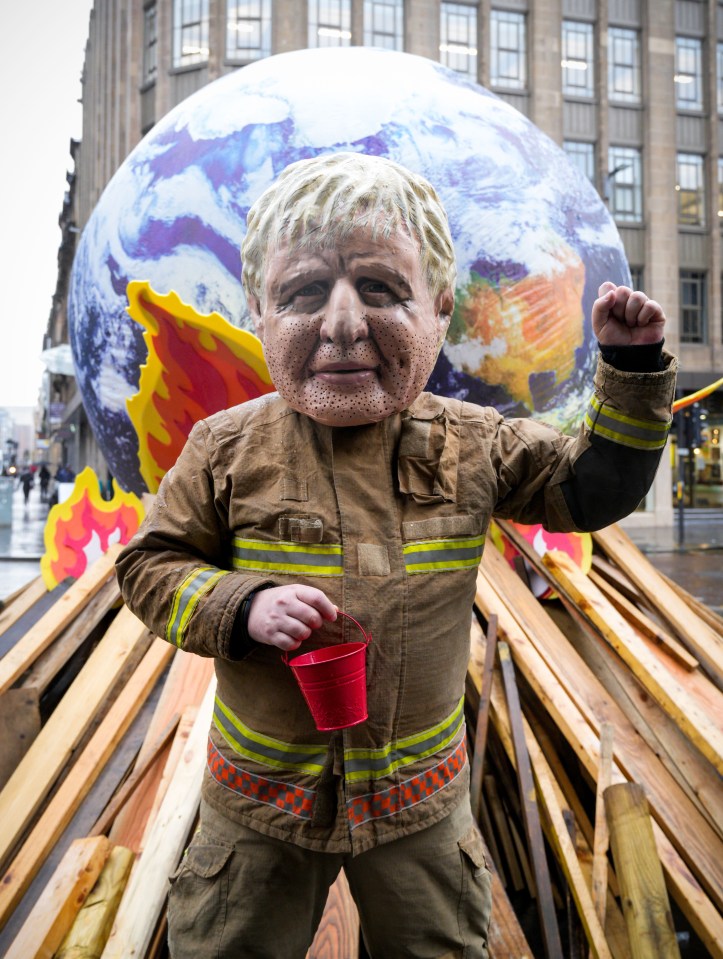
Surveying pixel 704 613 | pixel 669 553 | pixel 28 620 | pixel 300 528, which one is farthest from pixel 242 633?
pixel 669 553

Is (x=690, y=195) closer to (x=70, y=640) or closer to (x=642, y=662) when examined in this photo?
(x=642, y=662)

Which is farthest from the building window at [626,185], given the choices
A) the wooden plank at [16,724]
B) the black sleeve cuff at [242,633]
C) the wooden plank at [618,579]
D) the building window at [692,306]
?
the black sleeve cuff at [242,633]

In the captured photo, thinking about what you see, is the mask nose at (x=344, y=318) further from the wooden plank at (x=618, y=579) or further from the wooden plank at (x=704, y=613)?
the wooden plank at (x=704, y=613)

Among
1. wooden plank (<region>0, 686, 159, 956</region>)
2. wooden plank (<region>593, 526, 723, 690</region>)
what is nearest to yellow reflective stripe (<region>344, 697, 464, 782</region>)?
wooden plank (<region>0, 686, 159, 956</region>)

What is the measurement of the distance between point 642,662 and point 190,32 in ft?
58.9

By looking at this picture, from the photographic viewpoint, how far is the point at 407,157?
2.84 metres

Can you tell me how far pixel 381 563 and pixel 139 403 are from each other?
2.03 meters

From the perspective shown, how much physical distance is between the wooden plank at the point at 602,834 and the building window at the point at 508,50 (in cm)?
1850

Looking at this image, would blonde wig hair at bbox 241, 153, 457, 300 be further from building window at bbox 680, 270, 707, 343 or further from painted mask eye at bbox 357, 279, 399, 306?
building window at bbox 680, 270, 707, 343

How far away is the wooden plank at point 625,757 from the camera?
2111 millimetres

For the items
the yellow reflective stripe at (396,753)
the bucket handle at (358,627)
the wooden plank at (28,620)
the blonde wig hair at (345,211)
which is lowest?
the wooden plank at (28,620)

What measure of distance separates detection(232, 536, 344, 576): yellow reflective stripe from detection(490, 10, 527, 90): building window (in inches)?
754

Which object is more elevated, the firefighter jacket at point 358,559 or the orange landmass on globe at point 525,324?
the orange landmass on globe at point 525,324

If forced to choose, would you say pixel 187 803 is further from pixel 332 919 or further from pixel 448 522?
pixel 448 522
